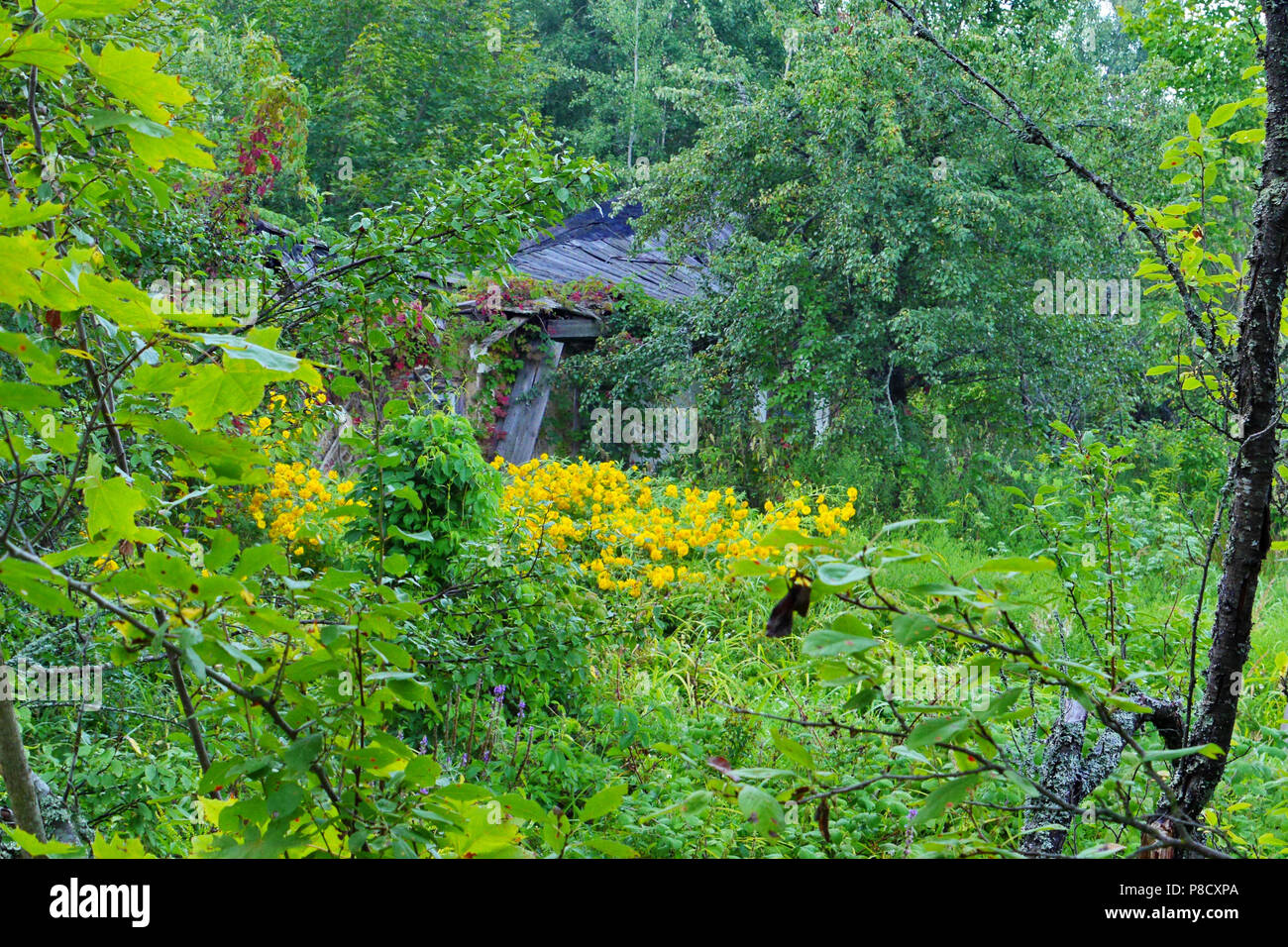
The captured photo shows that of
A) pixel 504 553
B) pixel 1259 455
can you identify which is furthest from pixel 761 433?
pixel 1259 455

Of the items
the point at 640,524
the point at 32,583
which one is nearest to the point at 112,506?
the point at 32,583

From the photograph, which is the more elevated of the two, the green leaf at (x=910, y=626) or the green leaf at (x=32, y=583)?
the green leaf at (x=32, y=583)

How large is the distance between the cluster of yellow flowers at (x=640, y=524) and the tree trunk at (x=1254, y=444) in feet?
9.66

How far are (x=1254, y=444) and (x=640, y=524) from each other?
13.3 feet

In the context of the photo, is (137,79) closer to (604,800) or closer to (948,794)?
(604,800)

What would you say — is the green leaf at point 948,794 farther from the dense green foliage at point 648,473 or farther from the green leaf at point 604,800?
the green leaf at point 604,800

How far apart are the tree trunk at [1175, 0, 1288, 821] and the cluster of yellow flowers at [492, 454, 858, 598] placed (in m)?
2.94

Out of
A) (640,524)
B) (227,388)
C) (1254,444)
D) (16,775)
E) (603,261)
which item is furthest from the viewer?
(603,261)

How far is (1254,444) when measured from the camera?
144cm

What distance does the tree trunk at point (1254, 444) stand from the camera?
143cm

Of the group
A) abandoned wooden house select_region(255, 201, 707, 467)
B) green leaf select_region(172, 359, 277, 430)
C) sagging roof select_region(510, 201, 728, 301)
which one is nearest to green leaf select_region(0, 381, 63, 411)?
green leaf select_region(172, 359, 277, 430)

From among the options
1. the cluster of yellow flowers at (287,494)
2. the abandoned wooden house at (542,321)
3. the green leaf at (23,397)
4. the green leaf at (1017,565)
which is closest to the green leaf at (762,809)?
the green leaf at (1017,565)
